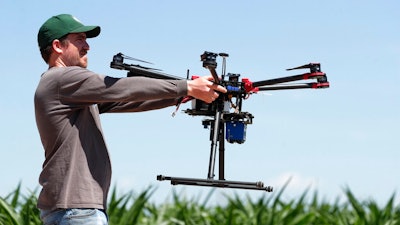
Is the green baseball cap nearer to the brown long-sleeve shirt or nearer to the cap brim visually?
the cap brim

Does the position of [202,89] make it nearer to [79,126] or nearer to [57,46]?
[79,126]

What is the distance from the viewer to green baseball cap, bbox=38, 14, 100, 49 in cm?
479

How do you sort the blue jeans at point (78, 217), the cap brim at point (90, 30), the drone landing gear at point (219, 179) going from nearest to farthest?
the blue jeans at point (78, 217), the drone landing gear at point (219, 179), the cap brim at point (90, 30)

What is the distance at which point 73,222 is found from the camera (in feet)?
14.6

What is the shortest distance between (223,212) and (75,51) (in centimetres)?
322

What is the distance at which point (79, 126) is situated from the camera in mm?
4617

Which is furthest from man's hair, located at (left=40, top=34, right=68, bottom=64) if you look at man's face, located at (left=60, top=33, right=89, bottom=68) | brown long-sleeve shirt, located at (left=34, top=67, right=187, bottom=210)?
brown long-sleeve shirt, located at (left=34, top=67, right=187, bottom=210)

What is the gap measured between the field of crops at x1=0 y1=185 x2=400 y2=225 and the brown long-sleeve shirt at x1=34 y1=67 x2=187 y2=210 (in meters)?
1.94

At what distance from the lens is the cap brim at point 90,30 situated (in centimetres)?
476

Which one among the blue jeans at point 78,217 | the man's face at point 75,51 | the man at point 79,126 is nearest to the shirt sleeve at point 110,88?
the man at point 79,126

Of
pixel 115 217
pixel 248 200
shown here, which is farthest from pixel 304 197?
pixel 115 217

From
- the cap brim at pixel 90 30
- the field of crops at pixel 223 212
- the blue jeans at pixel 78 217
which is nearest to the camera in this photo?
the blue jeans at pixel 78 217

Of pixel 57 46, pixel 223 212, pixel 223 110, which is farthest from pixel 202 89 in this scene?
pixel 223 212

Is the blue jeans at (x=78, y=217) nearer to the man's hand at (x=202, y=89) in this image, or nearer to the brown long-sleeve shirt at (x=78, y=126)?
the brown long-sleeve shirt at (x=78, y=126)
